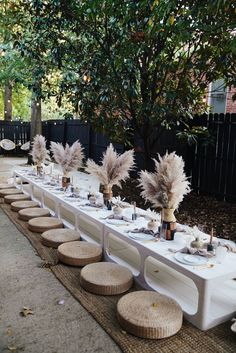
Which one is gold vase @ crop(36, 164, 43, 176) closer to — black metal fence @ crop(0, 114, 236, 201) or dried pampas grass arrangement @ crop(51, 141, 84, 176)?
dried pampas grass arrangement @ crop(51, 141, 84, 176)

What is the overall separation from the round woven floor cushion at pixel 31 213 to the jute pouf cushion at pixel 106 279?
1950 millimetres

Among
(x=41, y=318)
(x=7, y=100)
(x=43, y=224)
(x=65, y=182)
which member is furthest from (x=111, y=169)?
(x=7, y=100)

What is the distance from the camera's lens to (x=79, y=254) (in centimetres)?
313

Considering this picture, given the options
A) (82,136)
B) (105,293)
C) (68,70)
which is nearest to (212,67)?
(68,70)

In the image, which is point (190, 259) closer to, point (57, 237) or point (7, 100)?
point (57, 237)

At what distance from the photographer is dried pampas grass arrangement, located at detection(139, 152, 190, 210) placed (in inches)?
110

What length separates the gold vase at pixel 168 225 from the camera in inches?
113

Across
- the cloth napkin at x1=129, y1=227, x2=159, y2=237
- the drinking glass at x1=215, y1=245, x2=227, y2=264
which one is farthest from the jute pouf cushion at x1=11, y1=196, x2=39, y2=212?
the drinking glass at x1=215, y1=245, x2=227, y2=264

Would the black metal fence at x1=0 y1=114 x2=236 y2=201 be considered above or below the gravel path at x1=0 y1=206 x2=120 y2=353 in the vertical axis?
above

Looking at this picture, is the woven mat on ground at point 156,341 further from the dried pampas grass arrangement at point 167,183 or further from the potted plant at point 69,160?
the potted plant at point 69,160

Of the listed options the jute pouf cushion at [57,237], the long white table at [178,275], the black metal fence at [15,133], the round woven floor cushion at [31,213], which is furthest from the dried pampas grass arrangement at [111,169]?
the black metal fence at [15,133]

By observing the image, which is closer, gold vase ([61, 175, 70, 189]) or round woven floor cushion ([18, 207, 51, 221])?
round woven floor cushion ([18, 207, 51, 221])

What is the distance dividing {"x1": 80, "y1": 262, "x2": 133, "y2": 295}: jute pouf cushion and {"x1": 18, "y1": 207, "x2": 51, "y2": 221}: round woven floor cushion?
1.95 meters

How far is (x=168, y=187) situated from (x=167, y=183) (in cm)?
4
